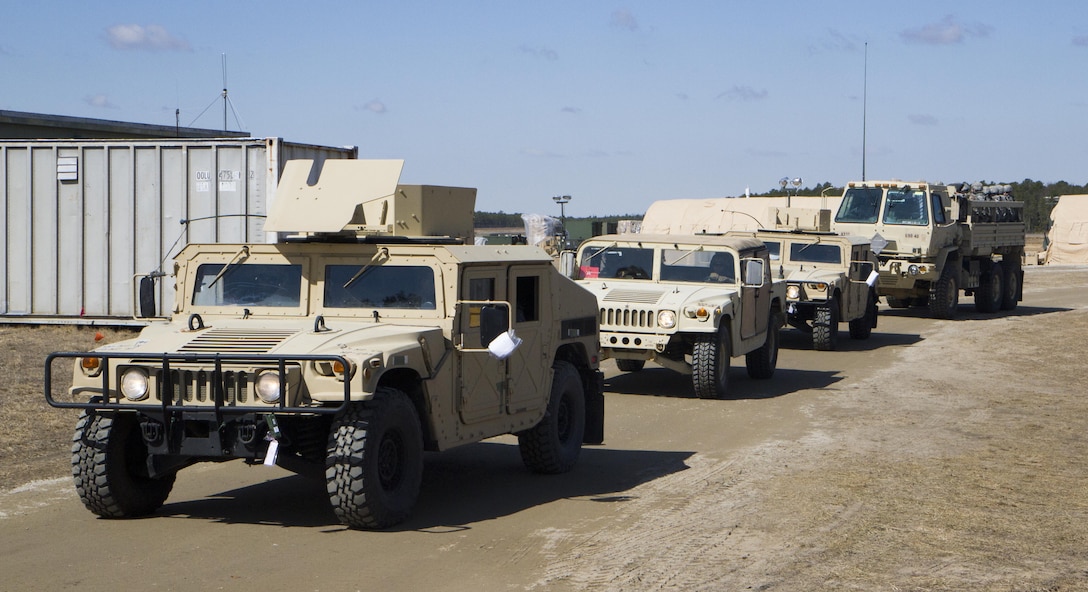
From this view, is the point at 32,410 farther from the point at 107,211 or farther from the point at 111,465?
the point at 107,211

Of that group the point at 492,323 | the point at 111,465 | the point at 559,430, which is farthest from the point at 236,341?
the point at 559,430

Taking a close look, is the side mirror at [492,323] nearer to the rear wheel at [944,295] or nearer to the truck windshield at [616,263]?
the truck windshield at [616,263]

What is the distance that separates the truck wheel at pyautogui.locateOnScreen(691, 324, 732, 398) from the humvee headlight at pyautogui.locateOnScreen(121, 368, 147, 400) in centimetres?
716

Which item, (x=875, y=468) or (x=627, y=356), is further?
(x=627, y=356)

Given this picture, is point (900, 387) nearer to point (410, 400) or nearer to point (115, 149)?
point (410, 400)

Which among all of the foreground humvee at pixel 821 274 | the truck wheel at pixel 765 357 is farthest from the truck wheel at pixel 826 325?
the truck wheel at pixel 765 357

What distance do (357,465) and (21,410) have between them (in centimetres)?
561

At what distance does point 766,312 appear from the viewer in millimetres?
14734

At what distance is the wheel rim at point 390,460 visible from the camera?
22.6 feet

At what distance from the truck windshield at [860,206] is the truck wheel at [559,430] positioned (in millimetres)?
15437

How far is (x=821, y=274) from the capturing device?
18.0 m

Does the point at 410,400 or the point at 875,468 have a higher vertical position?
the point at 410,400

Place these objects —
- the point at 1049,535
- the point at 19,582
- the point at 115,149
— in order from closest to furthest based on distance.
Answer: the point at 19,582 → the point at 1049,535 → the point at 115,149

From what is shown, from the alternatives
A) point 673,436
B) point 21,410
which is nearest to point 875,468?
point 673,436
